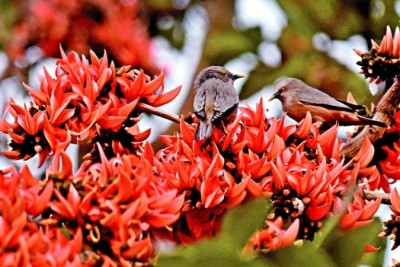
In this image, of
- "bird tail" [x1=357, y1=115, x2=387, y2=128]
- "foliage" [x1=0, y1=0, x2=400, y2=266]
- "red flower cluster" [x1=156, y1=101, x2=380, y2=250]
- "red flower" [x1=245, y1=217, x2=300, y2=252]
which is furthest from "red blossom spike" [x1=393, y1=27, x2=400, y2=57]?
"red flower" [x1=245, y1=217, x2=300, y2=252]

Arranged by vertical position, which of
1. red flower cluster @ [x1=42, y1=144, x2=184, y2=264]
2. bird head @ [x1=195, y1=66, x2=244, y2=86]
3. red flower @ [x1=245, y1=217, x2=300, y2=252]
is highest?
red flower cluster @ [x1=42, y1=144, x2=184, y2=264]

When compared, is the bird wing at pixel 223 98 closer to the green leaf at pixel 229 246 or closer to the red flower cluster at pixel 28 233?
the red flower cluster at pixel 28 233

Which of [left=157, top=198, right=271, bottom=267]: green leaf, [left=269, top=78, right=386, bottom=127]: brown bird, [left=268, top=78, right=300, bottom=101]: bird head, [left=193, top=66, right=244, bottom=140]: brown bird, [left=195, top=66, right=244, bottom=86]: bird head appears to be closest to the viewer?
[left=157, top=198, right=271, bottom=267]: green leaf

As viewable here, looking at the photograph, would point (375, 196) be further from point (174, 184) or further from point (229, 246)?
point (229, 246)

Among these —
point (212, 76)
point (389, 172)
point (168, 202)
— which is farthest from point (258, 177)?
point (212, 76)

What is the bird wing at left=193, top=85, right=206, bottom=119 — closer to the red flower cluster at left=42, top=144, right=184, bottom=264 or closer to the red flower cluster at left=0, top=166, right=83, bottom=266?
the red flower cluster at left=42, top=144, right=184, bottom=264

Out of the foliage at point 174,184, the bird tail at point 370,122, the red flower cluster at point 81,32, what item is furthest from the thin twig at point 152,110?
the red flower cluster at point 81,32

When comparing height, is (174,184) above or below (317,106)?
above

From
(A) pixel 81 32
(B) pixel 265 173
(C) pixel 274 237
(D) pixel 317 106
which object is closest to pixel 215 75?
(D) pixel 317 106

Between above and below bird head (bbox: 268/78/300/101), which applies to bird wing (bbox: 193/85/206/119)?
above
